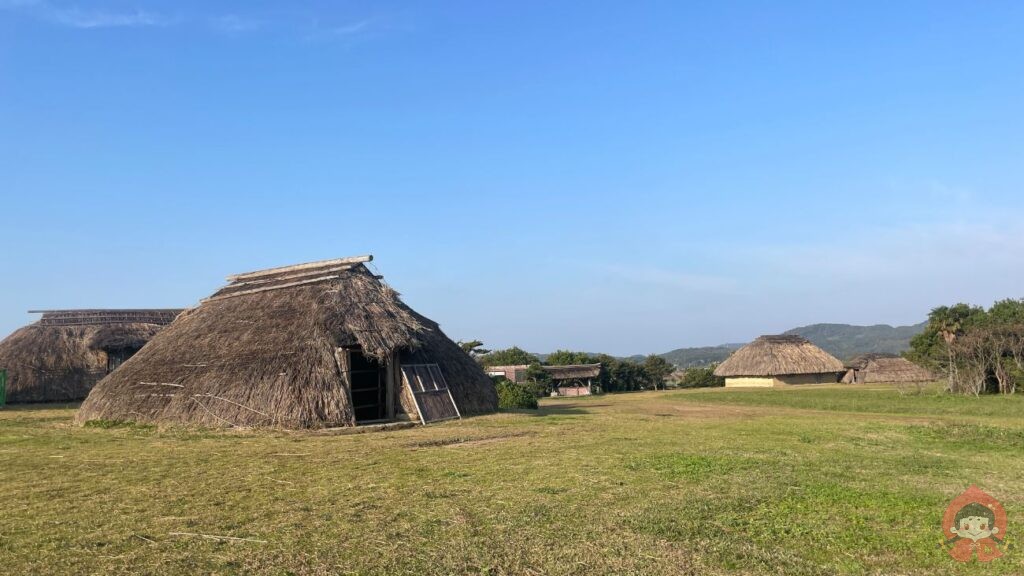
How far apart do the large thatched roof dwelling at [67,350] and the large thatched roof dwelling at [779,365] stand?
4075 cm

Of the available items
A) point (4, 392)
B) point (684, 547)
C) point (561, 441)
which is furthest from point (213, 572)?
point (4, 392)

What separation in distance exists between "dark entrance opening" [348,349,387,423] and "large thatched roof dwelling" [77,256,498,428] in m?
0.05

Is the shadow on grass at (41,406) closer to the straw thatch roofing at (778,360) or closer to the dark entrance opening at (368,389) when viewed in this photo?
the dark entrance opening at (368,389)

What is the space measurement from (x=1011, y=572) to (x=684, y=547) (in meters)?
2.40

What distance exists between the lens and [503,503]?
304 inches

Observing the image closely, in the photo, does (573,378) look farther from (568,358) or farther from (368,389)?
(368,389)

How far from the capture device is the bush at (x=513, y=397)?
25.1 meters

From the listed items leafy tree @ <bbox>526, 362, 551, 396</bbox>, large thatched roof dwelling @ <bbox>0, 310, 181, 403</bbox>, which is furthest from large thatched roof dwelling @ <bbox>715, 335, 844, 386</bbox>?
large thatched roof dwelling @ <bbox>0, 310, 181, 403</bbox>

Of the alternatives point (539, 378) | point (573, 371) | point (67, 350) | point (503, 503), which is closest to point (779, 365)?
point (573, 371)

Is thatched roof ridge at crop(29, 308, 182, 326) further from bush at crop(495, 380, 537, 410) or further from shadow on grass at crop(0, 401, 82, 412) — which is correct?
bush at crop(495, 380, 537, 410)

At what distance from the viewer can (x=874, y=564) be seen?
5.54 m
